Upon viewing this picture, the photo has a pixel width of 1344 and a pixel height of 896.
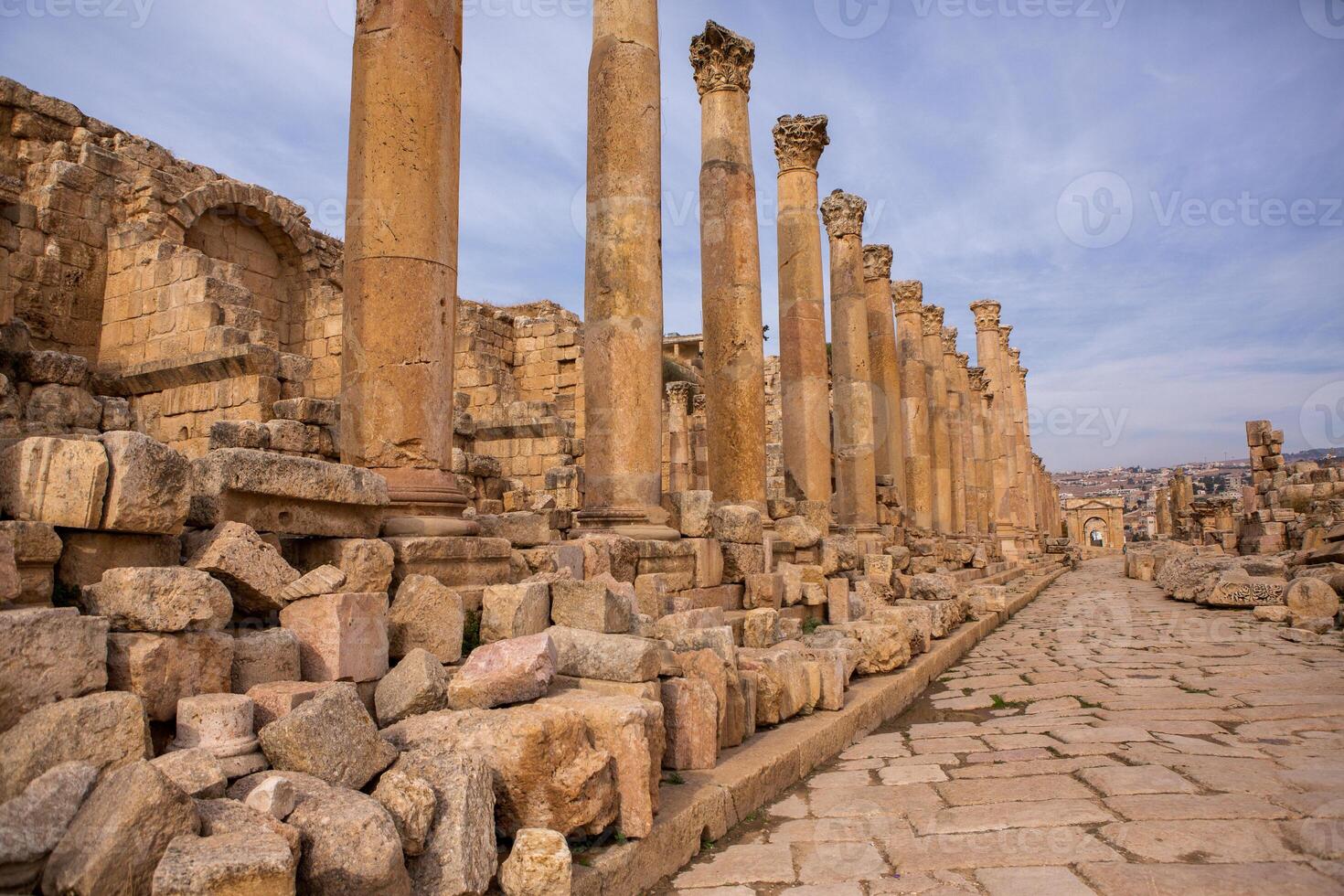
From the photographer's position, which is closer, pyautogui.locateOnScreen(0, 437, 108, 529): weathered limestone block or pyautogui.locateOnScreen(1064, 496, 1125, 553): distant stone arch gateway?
pyautogui.locateOnScreen(0, 437, 108, 529): weathered limestone block

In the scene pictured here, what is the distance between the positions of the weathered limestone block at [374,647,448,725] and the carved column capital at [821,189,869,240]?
55.9 ft

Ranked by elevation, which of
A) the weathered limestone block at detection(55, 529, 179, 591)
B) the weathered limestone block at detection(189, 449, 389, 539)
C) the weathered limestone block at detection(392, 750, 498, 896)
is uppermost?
the weathered limestone block at detection(189, 449, 389, 539)

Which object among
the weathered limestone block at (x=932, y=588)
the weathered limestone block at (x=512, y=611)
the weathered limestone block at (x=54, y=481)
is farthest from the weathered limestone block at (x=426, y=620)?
the weathered limestone block at (x=932, y=588)

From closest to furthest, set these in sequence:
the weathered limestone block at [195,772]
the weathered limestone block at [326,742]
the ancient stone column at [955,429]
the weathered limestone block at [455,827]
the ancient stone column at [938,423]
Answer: the weathered limestone block at [195,772], the weathered limestone block at [455,827], the weathered limestone block at [326,742], the ancient stone column at [938,423], the ancient stone column at [955,429]

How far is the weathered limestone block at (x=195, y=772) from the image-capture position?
258 cm

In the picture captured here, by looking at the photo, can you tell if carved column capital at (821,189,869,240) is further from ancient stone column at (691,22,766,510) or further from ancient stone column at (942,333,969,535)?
ancient stone column at (942,333,969,535)

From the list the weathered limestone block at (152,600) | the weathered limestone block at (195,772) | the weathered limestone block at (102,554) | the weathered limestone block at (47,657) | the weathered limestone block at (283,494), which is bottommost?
the weathered limestone block at (195,772)

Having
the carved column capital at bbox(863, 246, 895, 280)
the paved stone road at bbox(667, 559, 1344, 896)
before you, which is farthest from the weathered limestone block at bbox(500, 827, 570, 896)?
the carved column capital at bbox(863, 246, 895, 280)

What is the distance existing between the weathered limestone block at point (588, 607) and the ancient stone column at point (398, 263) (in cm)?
89

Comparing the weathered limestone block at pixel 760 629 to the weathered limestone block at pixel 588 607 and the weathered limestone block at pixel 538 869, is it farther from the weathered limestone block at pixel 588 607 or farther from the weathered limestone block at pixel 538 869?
the weathered limestone block at pixel 538 869

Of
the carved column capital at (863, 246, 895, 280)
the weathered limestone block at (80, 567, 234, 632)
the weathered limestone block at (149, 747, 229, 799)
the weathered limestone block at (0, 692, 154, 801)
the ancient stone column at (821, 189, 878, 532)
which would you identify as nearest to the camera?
the weathered limestone block at (0, 692, 154, 801)

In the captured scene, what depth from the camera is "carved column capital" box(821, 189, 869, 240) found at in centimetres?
1923

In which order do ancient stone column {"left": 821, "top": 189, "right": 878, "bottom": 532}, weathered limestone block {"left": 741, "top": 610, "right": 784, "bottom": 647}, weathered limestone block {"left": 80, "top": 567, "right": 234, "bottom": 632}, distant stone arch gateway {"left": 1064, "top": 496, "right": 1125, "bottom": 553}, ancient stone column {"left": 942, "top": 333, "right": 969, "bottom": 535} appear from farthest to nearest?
1. distant stone arch gateway {"left": 1064, "top": 496, "right": 1125, "bottom": 553}
2. ancient stone column {"left": 942, "top": 333, "right": 969, "bottom": 535}
3. ancient stone column {"left": 821, "top": 189, "right": 878, "bottom": 532}
4. weathered limestone block {"left": 741, "top": 610, "right": 784, "bottom": 647}
5. weathered limestone block {"left": 80, "top": 567, "right": 234, "bottom": 632}

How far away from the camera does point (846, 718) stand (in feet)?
19.8
